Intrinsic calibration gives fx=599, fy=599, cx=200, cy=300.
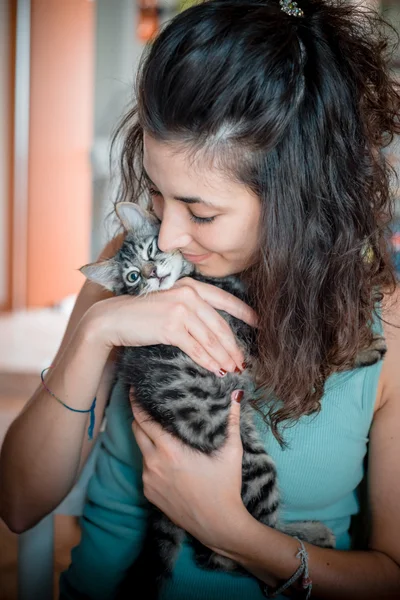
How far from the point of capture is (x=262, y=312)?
123 cm

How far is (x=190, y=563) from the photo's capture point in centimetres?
125

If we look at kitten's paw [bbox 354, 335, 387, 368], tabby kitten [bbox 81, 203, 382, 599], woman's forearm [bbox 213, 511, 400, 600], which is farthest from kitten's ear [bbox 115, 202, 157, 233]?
woman's forearm [bbox 213, 511, 400, 600]

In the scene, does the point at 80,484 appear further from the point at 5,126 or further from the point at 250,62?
the point at 5,126

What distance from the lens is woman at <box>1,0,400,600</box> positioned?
3.39 ft

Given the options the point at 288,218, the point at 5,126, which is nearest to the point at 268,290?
the point at 288,218

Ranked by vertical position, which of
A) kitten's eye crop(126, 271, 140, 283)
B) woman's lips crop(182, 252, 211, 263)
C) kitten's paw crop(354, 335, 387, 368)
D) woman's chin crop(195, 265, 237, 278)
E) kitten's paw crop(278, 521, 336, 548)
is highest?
woman's lips crop(182, 252, 211, 263)

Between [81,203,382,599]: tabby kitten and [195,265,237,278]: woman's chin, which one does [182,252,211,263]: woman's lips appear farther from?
[81,203,382,599]: tabby kitten

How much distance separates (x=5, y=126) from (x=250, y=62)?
122 inches

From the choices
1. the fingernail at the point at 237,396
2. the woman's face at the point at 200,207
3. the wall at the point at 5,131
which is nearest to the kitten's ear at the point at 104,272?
the woman's face at the point at 200,207

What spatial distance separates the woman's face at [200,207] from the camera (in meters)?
1.04

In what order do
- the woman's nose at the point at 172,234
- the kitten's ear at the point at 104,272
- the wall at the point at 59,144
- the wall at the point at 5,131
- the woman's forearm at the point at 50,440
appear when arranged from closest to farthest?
the woman's nose at the point at 172,234 < the woman's forearm at the point at 50,440 < the kitten's ear at the point at 104,272 < the wall at the point at 5,131 < the wall at the point at 59,144

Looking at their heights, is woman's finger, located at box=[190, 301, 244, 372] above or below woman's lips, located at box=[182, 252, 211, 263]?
below

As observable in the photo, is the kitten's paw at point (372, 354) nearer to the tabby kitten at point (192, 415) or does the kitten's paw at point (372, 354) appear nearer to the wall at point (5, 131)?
the tabby kitten at point (192, 415)

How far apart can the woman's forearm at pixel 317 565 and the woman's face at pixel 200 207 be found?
529 mm
